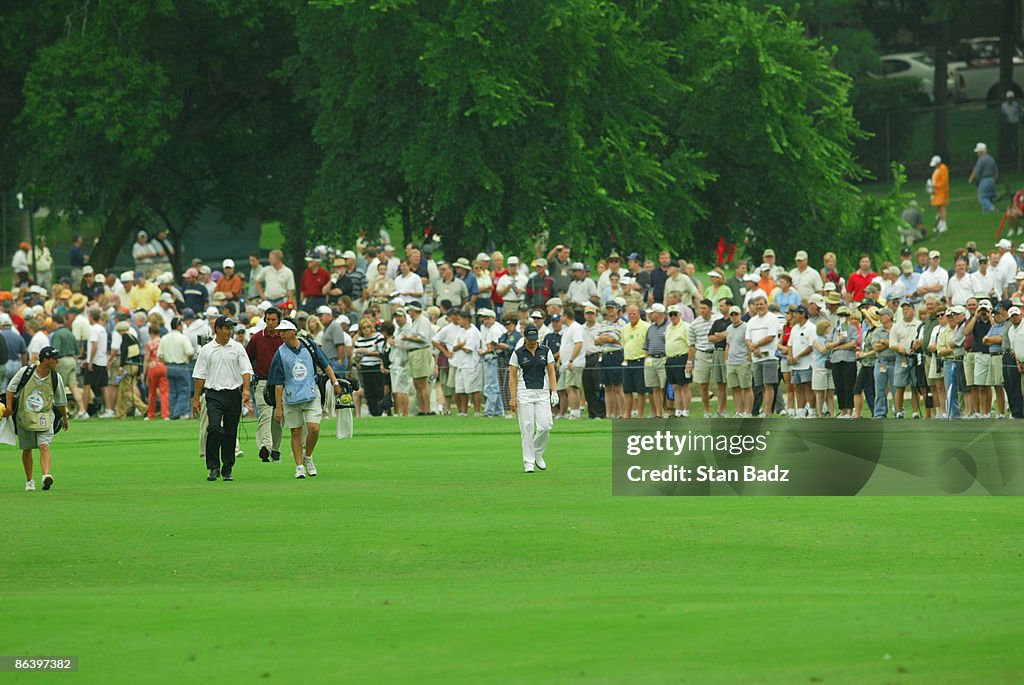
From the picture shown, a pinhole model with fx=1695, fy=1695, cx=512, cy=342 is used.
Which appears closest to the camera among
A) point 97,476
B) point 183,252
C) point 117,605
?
point 117,605

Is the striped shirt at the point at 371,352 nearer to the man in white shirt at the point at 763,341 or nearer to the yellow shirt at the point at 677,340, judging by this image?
the yellow shirt at the point at 677,340

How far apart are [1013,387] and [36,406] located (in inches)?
622

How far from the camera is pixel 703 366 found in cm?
3128

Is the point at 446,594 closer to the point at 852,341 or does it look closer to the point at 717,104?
the point at 852,341

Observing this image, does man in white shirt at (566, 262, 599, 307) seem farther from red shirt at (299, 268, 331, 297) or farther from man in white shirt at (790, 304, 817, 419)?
red shirt at (299, 268, 331, 297)

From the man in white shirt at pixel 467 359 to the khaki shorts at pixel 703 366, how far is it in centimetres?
436

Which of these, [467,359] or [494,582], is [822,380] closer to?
[467,359]

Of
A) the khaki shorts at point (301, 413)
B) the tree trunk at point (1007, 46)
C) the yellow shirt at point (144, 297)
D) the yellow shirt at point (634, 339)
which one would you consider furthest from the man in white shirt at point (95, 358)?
the tree trunk at point (1007, 46)

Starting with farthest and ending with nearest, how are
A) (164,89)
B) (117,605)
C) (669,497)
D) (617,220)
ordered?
(164,89) < (617,220) < (669,497) < (117,605)

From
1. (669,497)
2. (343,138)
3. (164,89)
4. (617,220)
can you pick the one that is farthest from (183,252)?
(669,497)

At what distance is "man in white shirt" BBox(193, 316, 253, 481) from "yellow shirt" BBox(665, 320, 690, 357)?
11388mm

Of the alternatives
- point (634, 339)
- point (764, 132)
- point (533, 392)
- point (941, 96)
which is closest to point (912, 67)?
point (941, 96)

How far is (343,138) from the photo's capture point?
42.1 m

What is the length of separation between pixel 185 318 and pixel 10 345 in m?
3.52
